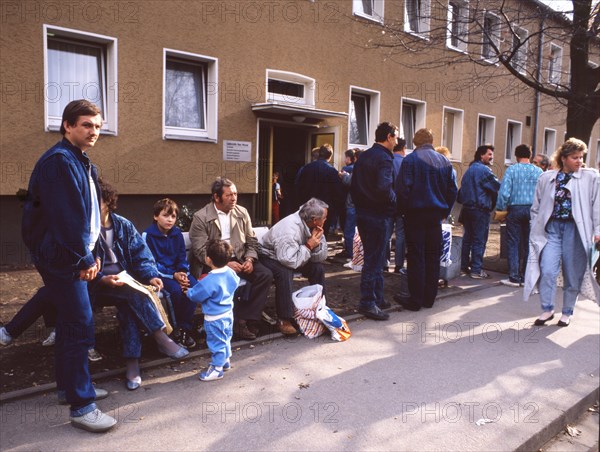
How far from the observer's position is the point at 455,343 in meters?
5.34

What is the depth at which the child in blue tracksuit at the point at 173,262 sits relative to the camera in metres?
4.85

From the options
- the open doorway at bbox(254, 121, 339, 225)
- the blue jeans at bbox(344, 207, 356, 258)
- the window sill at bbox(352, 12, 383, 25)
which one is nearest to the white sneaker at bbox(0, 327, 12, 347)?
the blue jeans at bbox(344, 207, 356, 258)

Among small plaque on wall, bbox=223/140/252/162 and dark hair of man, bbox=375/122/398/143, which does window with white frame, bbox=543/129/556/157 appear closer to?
small plaque on wall, bbox=223/140/252/162

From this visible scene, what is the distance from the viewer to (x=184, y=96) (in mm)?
10727

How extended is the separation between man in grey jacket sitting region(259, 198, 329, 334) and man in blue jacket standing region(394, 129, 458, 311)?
1.36 metres

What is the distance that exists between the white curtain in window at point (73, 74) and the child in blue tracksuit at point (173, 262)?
4.97m

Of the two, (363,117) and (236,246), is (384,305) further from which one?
(363,117)

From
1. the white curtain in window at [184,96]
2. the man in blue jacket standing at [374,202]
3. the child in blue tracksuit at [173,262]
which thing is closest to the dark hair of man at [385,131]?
the man in blue jacket standing at [374,202]

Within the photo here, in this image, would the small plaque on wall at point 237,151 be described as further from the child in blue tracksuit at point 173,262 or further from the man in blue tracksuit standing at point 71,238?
the man in blue tracksuit standing at point 71,238

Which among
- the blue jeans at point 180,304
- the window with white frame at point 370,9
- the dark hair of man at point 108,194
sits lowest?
the blue jeans at point 180,304

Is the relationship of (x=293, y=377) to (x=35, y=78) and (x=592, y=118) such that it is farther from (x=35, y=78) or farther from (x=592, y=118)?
(x=592, y=118)

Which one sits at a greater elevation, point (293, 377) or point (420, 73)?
point (420, 73)

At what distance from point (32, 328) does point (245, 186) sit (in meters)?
6.65

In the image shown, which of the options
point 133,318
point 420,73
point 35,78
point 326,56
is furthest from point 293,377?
point 420,73
